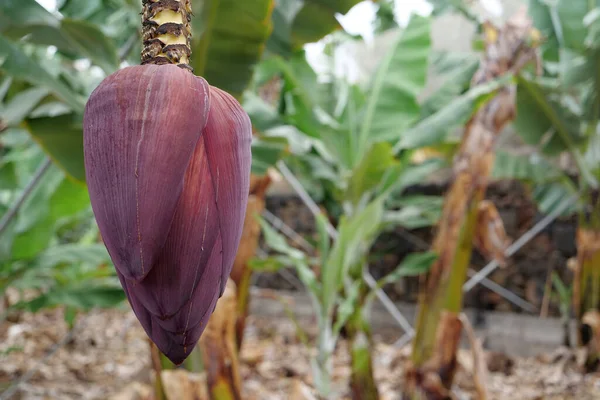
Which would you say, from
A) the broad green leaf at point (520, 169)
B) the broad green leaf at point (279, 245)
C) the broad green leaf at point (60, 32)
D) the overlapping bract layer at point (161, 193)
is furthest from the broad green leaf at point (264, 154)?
the broad green leaf at point (520, 169)

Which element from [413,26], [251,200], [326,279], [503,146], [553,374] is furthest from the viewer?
[503,146]

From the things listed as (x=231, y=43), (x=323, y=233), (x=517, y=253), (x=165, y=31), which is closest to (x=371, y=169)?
(x=323, y=233)

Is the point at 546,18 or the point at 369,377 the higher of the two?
the point at 546,18

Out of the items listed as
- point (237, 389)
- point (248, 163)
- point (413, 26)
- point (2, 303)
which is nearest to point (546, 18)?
point (413, 26)

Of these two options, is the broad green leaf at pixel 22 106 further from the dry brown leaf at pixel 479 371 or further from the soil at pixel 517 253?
the soil at pixel 517 253

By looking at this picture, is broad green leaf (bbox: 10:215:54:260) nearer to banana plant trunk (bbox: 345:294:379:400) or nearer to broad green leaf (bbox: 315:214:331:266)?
broad green leaf (bbox: 315:214:331:266)

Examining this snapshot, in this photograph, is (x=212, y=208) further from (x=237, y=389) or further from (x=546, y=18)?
(x=546, y=18)

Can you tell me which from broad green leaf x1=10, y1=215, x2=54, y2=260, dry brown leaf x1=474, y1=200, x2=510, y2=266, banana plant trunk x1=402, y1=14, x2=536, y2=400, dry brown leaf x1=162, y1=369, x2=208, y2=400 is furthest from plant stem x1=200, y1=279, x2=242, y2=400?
dry brown leaf x1=474, y1=200, x2=510, y2=266
